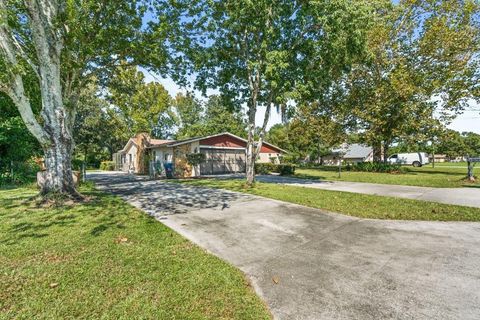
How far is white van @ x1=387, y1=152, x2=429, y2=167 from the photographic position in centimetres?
3284

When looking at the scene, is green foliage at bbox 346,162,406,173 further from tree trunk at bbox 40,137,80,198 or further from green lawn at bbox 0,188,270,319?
tree trunk at bbox 40,137,80,198

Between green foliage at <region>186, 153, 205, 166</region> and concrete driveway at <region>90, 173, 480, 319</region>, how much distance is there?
12.9m

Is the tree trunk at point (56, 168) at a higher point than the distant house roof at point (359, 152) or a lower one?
lower

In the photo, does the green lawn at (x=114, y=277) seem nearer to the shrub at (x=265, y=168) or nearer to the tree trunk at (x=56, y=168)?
the tree trunk at (x=56, y=168)

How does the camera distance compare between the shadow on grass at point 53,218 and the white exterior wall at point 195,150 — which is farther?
the white exterior wall at point 195,150

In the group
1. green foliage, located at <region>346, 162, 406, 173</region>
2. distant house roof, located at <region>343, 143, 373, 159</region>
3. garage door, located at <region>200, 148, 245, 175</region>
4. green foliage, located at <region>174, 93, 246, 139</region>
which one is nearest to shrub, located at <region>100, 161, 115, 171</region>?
green foliage, located at <region>174, 93, 246, 139</region>

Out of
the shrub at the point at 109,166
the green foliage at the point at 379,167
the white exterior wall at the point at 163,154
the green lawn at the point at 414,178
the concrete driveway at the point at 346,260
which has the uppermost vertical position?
the white exterior wall at the point at 163,154

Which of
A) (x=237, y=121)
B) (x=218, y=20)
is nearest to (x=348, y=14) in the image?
(x=218, y=20)

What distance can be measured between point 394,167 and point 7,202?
24.8 metres

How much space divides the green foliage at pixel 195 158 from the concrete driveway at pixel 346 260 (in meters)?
12.9

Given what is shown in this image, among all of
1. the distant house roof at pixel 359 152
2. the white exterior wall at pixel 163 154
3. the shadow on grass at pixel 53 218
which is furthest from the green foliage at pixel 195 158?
the distant house roof at pixel 359 152

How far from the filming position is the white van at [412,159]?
32.8 meters

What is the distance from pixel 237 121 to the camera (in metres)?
43.4

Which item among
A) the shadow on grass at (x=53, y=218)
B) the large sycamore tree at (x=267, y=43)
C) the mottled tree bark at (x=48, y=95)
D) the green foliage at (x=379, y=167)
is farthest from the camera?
the green foliage at (x=379, y=167)
